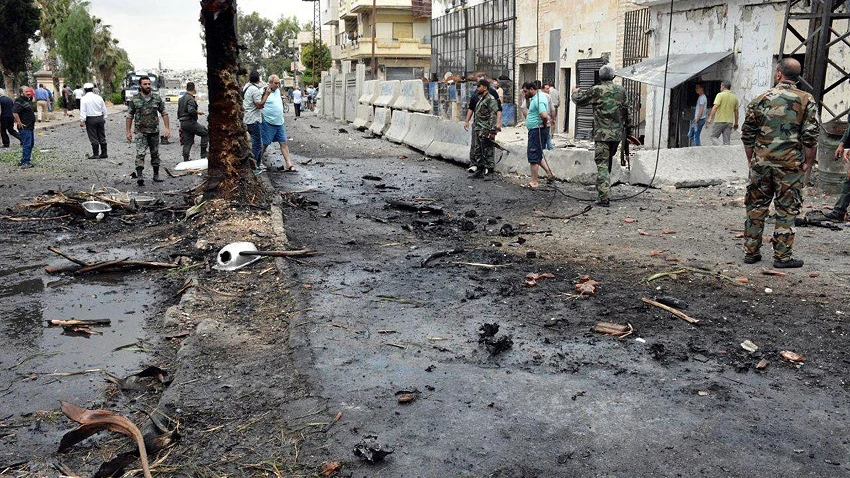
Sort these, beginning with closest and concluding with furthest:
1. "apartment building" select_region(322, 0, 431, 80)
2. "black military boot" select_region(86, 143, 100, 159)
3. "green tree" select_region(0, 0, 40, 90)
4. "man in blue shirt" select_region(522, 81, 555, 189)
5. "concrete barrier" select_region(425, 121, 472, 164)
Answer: "man in blue shirt" select_region(522, 81, 555, 189), "concrete barrier" select_region(425, 121, 472, 164), "black military boot" select_region(86, 143, 100, 159), "green tree" select_region(0, 0, 40, 90), "apartment building" select_region(322, 0, 431, 80)

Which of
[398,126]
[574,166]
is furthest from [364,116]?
[574,166]

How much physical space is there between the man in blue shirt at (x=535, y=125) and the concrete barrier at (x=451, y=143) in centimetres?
296

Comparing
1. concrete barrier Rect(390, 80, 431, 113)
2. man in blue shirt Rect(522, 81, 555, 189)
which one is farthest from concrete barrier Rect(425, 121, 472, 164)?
concrete barrier Rect(390, 80, 431, 113)

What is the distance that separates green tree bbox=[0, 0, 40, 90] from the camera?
42.2 meters

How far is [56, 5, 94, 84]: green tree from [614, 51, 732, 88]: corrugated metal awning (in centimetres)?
5486

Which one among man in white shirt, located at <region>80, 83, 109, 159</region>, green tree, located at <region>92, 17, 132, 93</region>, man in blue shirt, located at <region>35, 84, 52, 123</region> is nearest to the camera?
man in white shirt, located at <region>80, 83, 109, 159</region>

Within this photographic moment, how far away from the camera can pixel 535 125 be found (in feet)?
43.1

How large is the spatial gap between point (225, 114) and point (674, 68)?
1386 cm

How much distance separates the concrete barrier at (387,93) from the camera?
25884 mm

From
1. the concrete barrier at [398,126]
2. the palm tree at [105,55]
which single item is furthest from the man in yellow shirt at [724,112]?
the palm tree at [105,55]

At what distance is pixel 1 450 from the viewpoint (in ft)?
12.8

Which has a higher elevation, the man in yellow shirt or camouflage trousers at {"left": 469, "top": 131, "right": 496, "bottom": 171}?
the man in yellow shirt

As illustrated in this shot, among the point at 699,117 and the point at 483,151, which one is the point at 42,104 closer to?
the point at 483,151

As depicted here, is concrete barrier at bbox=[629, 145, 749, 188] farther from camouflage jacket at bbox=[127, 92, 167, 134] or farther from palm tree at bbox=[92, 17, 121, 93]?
palm tree at bbox=[92, 17, 121, 93]
